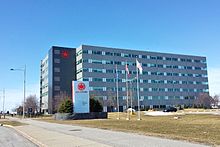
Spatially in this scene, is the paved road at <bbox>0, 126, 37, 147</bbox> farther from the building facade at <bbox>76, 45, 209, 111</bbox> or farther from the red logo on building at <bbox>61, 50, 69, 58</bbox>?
the red logo on building at <bbox>61, 50, 69, 58</bbox>

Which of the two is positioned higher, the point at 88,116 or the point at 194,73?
the point at 194,73

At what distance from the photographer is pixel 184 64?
447ft

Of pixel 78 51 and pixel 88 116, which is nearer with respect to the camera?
pixel 88 116

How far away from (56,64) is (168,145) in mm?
110305

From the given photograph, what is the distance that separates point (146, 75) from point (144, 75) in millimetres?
1062

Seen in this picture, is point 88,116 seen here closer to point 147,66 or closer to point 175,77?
point 147,66

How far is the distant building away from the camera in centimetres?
11494

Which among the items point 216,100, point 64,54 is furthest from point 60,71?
point 216,100

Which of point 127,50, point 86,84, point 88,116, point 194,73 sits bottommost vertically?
point 88,116

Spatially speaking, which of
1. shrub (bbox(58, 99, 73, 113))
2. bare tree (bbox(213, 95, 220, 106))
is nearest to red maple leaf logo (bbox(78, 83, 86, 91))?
shrub (bbox(58, 99, 73, 113))

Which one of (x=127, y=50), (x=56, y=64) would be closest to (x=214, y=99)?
(x=127, y=50)

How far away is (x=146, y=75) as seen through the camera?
12538 cm

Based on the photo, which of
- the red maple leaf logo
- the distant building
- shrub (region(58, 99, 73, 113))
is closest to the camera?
the red maple leaf logo

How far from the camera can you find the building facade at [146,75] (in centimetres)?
11475
